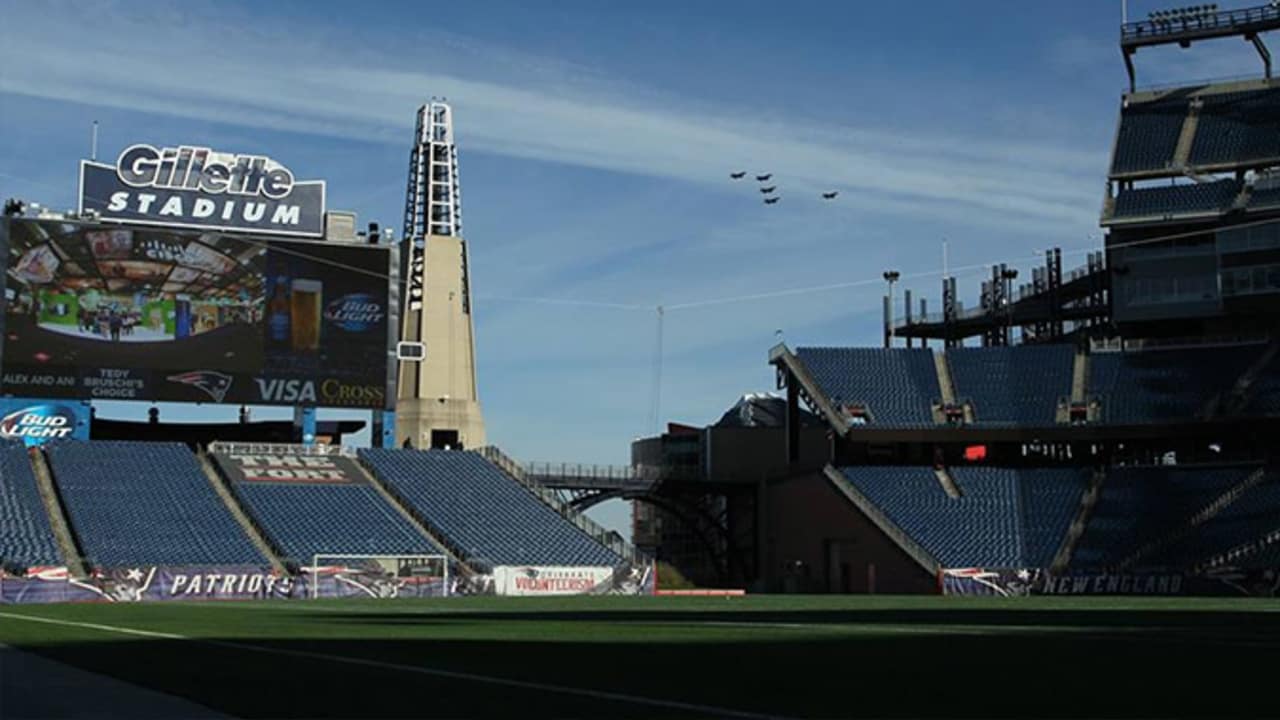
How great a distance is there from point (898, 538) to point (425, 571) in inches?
930

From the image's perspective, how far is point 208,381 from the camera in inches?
2955

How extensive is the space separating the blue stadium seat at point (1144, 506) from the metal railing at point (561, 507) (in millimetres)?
21724

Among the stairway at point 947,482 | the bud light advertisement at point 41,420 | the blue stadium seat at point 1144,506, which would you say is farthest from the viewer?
the stairway at point 947,482

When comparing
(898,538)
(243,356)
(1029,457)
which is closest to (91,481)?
(243,356)

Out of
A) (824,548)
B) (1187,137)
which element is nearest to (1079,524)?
(824,548)

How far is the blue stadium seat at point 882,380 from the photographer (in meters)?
84.9

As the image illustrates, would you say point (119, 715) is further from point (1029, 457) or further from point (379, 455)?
point (1029, 457)

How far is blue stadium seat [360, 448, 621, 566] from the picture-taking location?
242ft

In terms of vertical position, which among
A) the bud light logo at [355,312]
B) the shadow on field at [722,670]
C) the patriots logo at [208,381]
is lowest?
the shadow on field at [722,670]

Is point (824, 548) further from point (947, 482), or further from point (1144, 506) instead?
point (1144, 506)

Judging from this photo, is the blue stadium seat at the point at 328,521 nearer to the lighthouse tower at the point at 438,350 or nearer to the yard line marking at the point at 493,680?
the lighthouse tower at the point at 438,350

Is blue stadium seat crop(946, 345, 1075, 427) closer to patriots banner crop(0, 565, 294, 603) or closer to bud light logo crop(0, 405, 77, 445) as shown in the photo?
patriots banner crop(0, 565, 294, 603)

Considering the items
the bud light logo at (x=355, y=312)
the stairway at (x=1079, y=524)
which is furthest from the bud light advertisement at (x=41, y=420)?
the stairway at (x=1079, y=524)

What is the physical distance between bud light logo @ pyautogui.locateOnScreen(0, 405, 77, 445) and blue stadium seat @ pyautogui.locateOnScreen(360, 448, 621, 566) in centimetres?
1490
